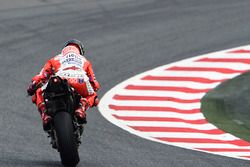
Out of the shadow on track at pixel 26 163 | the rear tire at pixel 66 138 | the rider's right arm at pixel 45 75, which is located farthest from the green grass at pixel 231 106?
the rear tire at pixel 66 138

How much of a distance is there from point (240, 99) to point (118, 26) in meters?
6.02

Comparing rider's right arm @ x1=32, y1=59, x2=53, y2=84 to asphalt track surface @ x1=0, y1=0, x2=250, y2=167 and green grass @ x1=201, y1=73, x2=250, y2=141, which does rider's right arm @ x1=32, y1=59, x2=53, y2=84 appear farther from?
green grass @ x1=201, y1=73, x2=250, y2=141

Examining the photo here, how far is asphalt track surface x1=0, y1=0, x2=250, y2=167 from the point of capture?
50.6 feet

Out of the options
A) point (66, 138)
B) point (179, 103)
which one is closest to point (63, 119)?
point (66, 138)

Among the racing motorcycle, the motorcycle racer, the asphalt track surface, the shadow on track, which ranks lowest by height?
the shadow on track

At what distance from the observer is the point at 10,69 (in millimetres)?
19734

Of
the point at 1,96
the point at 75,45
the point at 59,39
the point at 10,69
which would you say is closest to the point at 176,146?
the point at 75,45

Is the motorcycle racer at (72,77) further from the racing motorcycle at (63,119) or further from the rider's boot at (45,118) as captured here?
the racing motorcycle at (63,119)

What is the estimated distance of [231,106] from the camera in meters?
17.9

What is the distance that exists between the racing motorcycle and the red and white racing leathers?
0.23m

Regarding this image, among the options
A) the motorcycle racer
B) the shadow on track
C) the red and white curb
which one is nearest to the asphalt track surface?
the red and white curb

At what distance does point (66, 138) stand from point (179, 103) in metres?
7.34

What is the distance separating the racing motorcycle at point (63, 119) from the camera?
1134 cm

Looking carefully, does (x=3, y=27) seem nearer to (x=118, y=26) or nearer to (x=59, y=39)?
(x=59, y=39)
